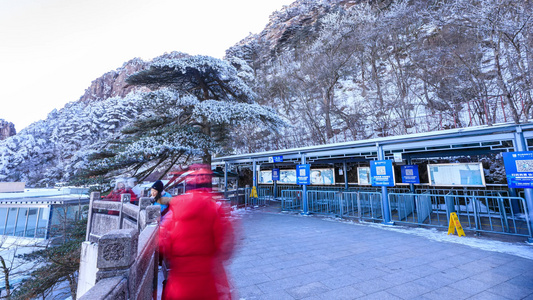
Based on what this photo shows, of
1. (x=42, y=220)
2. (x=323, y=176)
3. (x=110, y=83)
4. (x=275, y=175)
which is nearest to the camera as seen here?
(x=323, y=176)

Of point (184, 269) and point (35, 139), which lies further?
point (35, 139)

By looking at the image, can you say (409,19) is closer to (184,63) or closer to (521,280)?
(184,63)

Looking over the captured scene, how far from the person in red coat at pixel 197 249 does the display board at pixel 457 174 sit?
1169 cm

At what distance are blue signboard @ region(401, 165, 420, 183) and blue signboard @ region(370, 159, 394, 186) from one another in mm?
3699

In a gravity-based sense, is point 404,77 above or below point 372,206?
above

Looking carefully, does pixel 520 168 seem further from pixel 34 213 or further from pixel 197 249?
pixel 34 213

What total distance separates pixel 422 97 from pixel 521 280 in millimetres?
19796

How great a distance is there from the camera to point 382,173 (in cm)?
852

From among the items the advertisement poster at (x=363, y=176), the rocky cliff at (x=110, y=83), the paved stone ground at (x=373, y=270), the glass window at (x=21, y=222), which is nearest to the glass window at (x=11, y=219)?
the glass window at (x=21, y=222)

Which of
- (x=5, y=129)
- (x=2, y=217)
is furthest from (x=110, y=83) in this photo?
(x=2, y=217)

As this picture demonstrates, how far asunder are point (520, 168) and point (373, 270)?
5154 millimetres

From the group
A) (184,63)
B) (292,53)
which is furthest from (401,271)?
(292,53)

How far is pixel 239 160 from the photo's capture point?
1520cm

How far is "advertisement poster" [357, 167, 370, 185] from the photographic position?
14.4 m
